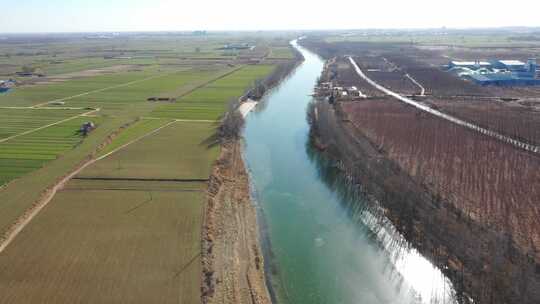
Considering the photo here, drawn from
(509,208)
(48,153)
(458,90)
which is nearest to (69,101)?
(48,153)

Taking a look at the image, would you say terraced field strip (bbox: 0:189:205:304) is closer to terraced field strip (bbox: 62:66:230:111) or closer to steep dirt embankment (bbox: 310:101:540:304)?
steep dirt embankment (bbox: 310:101:540:304)

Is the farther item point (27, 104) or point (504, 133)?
point (27, 104)

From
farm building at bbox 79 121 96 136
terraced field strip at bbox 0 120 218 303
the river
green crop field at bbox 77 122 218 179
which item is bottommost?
the river

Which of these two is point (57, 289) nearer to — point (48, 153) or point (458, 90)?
point (48, 153)

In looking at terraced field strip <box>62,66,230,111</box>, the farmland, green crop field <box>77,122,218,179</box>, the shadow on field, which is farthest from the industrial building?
the shadow on field

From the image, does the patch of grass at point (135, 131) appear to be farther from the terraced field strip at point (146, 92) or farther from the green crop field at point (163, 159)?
the terraced field strip at point (146, 92)

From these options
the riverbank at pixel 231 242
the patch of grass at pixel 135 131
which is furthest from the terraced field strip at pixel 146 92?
the riverbank at pixel 231 242

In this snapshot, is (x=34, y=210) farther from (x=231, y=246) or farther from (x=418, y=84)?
(x=418, y=84)
